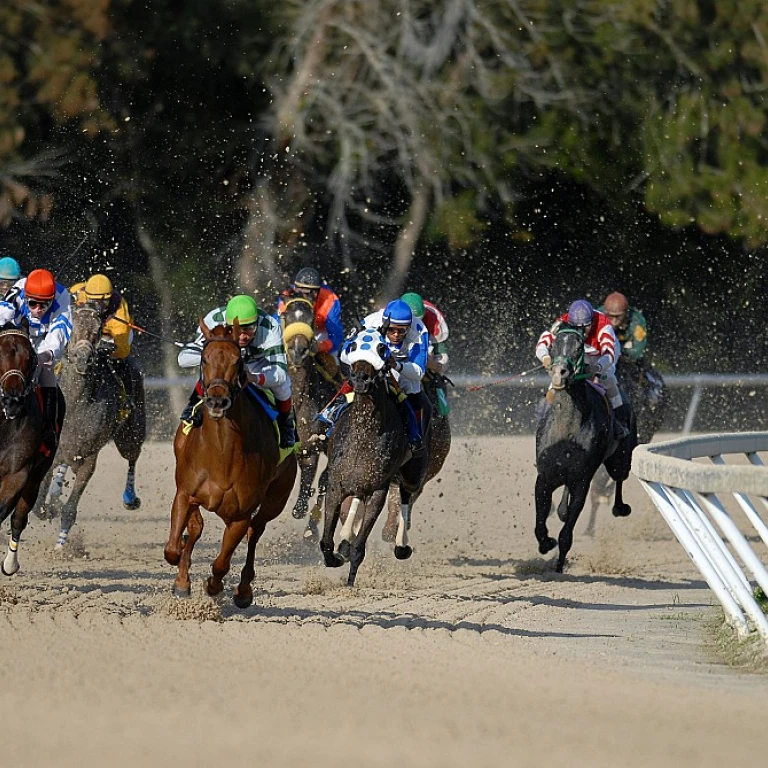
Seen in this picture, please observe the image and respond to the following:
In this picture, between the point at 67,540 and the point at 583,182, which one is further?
the point at 583,182

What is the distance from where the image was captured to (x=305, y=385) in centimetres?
1152

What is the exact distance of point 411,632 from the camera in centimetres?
752

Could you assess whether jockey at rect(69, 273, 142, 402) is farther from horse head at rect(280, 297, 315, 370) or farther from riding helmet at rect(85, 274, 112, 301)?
horse head at rect(280, 297, 315, 370)

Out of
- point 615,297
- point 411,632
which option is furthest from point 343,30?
point 411,632

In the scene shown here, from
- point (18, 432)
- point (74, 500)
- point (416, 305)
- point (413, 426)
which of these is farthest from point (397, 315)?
point (74, 500)

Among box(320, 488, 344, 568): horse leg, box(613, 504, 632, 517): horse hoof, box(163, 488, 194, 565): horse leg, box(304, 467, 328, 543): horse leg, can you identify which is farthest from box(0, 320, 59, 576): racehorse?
box(613, 504, 632, 517): horse hoof

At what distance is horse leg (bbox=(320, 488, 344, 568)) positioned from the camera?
9125 millimetres

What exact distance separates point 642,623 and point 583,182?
508 inches

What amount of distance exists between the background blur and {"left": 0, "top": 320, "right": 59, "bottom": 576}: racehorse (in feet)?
35.9

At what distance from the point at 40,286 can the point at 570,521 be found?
4.01 meters

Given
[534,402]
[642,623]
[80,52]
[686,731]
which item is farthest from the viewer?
[80,52]

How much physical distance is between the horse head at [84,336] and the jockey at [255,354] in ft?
9.21

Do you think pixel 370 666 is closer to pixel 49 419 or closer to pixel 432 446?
pixel 49 419

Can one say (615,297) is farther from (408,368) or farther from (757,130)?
(757,130)
